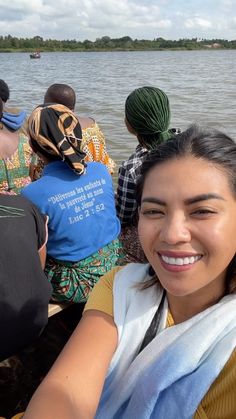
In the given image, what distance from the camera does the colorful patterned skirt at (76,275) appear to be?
255cm

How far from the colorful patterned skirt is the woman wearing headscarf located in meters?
0.40

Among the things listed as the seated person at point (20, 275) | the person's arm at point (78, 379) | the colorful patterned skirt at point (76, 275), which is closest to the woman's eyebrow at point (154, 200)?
the person's arm at point (78, 379)

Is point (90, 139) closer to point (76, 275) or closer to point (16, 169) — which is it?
point (16, 169)

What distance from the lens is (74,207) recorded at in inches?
95.3

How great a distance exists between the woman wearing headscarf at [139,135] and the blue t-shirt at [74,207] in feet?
1.10

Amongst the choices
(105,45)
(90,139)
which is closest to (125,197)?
(90,139)

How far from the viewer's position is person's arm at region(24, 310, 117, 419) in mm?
1322

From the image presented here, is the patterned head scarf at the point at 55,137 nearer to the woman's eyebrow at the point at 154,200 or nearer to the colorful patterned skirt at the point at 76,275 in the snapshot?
the colorful patterned skirt at the point at 76,275

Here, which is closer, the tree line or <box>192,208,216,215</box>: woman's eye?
<box>192,208,216,215</box>: woman's eye

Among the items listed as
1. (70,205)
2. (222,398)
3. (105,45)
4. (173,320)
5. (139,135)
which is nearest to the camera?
(222,398)

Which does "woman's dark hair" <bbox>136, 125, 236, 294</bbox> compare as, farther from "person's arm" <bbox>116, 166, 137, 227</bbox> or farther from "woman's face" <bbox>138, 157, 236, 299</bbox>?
"person's arm" <bbox>116, 166, 137, 227</bbox>

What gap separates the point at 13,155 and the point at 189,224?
2602mm

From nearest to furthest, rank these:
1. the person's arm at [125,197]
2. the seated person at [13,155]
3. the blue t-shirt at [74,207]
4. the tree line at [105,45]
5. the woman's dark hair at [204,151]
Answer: the woman's dark hair at [204,151]
the blue t-shirt at [74,207]
the person's arm at [125,197]
the seated person at [13,155]
the tree line at [105,45]

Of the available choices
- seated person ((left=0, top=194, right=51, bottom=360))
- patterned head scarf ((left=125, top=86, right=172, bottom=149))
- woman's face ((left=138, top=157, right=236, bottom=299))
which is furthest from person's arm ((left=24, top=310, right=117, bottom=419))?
patterned head scarf ((left=125, top=86, right=172, bottom=149))
